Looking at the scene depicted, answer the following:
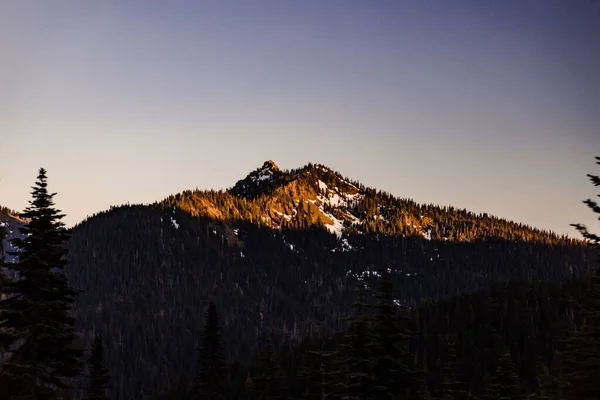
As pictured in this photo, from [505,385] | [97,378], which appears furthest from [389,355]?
[97,378]

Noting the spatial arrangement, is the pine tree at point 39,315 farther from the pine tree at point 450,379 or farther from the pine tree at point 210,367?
the pine tree at point 210,367

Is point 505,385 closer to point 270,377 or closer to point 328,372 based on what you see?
point 328,372

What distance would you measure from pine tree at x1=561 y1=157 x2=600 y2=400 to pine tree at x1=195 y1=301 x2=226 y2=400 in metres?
44.5

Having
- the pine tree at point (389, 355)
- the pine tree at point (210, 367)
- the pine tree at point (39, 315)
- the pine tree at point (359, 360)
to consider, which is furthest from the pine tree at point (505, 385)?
the pine tree at point (210, 367)

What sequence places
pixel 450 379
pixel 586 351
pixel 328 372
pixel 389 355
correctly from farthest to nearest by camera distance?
pixel 450 379
pixel 328 372
pixel 389 355
pixel 586 351

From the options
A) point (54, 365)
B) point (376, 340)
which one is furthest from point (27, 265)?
point (376, 340)

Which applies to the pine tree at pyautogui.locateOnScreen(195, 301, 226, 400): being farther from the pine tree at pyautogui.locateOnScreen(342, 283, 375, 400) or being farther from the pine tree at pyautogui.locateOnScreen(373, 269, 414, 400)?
the pine tree at pyautogui.locateOnScreen(373, 269, 414, 400)

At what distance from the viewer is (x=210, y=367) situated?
5975cm

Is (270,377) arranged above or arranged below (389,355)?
below

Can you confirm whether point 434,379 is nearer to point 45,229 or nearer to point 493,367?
point 493,367

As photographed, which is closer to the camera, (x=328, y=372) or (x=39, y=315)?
(x=39, y=315)

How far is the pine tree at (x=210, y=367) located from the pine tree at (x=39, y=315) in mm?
36459

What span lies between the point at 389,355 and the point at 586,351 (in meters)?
7.80

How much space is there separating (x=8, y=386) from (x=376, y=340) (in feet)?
40.6
